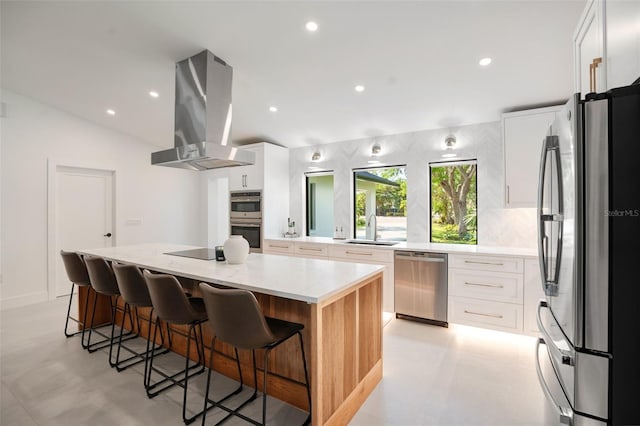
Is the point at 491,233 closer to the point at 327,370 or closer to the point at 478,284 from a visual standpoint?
the point at 478,284

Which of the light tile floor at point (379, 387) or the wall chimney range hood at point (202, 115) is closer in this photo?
the light tile floor at point (379, 387)

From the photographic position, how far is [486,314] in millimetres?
3170

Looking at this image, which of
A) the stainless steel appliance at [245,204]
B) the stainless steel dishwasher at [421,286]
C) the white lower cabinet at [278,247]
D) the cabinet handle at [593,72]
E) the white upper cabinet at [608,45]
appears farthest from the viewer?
the stainless steel appliance at [245,204]

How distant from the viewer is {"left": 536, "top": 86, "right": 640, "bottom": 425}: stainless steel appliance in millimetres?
1095

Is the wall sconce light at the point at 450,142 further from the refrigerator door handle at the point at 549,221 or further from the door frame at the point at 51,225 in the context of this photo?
the door frame at the point at 51,225

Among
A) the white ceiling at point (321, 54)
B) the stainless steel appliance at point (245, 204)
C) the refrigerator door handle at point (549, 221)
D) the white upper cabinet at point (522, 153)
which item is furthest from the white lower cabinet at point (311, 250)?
the refrigerator door handle at point (549, 221)

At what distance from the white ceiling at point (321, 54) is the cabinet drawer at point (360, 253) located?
1.72 m

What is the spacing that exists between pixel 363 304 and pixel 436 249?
1657 mm

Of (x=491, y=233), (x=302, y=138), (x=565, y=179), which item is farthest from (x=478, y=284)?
(x=302, y=138)

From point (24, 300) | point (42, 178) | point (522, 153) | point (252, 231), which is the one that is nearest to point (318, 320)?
point (522, 153)

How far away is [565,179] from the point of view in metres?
1.32

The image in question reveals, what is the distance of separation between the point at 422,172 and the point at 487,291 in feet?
5.78

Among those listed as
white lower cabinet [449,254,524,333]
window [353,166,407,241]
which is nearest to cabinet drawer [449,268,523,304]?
white lower cabinet [449,254,524,333]

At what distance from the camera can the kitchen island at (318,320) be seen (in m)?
1.66
